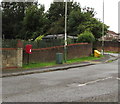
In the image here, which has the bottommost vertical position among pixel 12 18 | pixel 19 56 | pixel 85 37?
pixel 19 56

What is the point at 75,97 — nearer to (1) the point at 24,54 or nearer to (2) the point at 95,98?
(2) the point at 95,98

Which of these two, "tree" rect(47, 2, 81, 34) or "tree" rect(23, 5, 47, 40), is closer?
"tree" rect(23, 5, 47, 40)

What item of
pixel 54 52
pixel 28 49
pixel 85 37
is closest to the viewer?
pixel 28 49

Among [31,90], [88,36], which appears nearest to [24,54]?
[31,90]

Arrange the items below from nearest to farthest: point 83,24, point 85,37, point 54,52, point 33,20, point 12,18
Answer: point 54,52
point 85,37
point 33,20
point 83,24
point 12,18

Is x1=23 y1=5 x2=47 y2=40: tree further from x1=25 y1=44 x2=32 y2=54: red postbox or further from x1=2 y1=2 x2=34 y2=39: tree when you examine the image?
x1=25 y1=44 x2=32 y2=54: red postbox

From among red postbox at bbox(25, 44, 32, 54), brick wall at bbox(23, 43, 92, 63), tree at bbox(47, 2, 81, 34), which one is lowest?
brick wall at bbox(23, 43, 92, 63)

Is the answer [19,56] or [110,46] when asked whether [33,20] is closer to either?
[110,46]

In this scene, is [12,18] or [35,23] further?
[12,18]

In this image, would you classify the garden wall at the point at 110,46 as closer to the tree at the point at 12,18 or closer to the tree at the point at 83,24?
the tree at the point at 83,24

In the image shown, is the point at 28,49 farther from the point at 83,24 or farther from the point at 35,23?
the point at 83,24

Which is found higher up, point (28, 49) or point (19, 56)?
point (28, 49)

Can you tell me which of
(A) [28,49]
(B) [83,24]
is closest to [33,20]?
(B) [83,24]

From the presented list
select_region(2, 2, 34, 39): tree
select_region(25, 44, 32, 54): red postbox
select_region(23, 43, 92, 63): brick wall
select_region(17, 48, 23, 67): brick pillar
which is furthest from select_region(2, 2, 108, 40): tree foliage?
select_region(17, 48, 23, 67): brick pillar
